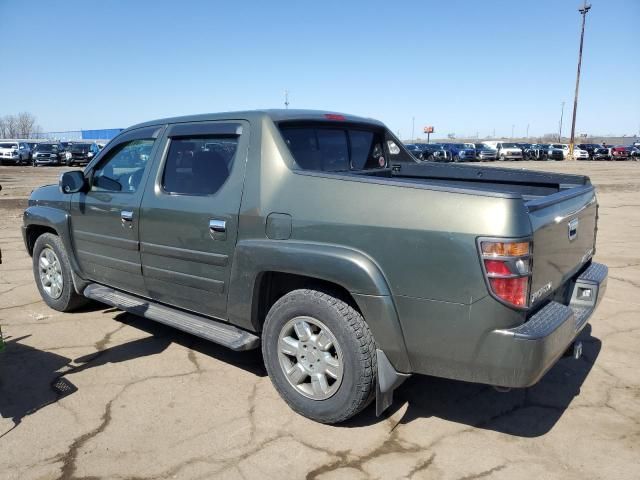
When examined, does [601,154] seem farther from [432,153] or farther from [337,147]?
[337,147]

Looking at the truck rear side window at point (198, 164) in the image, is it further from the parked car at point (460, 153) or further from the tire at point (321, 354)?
the parked car at point (460, 153)

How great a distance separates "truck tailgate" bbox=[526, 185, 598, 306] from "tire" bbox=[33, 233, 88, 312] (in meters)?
3.98

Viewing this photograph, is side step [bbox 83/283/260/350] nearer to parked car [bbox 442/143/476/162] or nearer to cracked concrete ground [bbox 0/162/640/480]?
cracked concrete ground [bbox 0/162/640/480]

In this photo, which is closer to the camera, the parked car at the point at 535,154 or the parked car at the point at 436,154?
the parked car at the point at 436,154

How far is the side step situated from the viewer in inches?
135

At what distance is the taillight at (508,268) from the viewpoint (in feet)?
8.02

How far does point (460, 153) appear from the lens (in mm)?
42438

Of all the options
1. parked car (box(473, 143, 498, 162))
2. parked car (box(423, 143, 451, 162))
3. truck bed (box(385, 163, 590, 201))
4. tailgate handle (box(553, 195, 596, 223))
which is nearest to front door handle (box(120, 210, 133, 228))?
truck bed (box(385, 163, 590, 201))

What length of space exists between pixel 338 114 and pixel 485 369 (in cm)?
226

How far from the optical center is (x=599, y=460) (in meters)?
2.80

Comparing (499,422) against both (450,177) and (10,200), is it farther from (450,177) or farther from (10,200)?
(10,200)

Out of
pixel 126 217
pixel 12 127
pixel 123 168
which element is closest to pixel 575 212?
pixel 126 217

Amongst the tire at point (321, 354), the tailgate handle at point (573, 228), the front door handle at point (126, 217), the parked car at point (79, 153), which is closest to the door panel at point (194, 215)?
the front door handle at point (126, 217)

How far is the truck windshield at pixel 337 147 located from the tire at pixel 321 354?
2.98 ft
